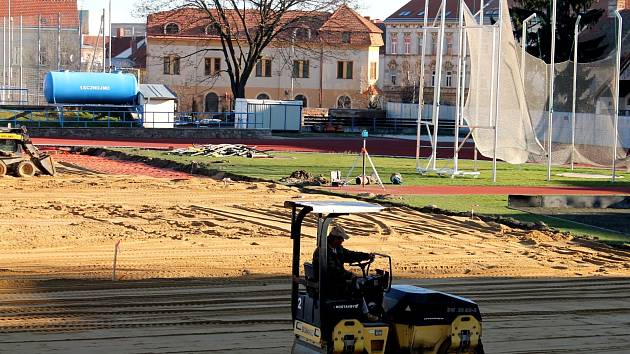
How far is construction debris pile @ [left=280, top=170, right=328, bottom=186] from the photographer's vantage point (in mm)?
33594

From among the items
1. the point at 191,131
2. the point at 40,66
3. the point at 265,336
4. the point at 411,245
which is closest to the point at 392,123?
the point at 191,131

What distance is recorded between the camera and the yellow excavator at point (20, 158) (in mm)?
34625

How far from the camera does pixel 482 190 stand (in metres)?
33.5

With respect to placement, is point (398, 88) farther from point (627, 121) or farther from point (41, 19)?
point (627, 121)

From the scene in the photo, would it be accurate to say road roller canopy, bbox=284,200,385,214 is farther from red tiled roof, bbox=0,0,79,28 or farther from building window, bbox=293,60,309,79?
building window, bbox=293,60,309,79

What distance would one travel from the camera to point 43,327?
1335 centimetres

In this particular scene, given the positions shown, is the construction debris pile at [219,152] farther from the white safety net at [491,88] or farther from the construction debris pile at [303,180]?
the white safety net at [491,88]

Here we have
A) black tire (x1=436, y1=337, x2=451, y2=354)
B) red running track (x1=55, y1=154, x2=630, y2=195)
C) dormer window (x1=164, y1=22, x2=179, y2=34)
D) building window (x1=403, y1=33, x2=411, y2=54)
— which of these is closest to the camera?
black tire (x1=436, y1=337, x2=451, y2=354)

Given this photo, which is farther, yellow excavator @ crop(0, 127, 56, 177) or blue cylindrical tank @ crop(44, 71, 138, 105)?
blue cylindrical tank @ crop(44, 71, 138, 105)

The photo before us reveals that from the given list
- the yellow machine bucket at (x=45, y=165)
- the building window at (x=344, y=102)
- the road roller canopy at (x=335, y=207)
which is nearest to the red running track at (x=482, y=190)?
the yellow machine bucket at (x=45, y=165)

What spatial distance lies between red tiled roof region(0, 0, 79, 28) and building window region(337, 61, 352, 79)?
25283mm

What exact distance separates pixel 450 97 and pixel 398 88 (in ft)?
37.2

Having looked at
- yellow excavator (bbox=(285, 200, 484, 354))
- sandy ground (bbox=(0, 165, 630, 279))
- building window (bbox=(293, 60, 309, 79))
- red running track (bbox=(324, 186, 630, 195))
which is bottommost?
sandy ground (bbox=(0, 165, 630, 279))

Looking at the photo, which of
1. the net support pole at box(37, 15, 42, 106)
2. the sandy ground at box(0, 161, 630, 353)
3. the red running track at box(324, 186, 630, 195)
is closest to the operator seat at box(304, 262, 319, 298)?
the sandy ground at box(0, 161, 630, 353)
